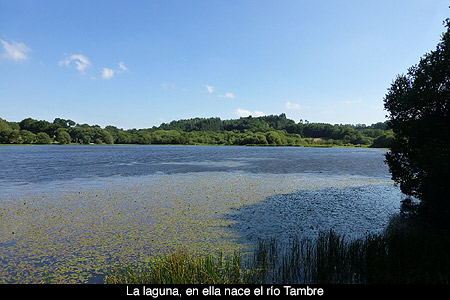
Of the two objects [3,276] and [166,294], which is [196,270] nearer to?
[166,294]

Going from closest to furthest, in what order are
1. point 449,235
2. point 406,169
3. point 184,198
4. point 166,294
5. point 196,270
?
1. point 166,294
2. point 196,270
3. point 449,235
4. point 406,169
5. point 184,198

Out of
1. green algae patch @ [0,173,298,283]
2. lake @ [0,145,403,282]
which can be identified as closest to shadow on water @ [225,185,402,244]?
lake @ [0,145,403,282]

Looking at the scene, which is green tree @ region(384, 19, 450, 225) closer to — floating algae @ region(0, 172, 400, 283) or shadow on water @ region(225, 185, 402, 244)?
shadow on water @ region(225, 185, 402, 244)

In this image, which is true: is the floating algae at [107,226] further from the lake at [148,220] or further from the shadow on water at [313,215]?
the shadow on water at [313,215]

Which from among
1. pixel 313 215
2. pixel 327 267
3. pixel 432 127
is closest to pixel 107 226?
pixel 327 267

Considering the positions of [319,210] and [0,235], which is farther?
[319,210]

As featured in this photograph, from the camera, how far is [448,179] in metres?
15.7

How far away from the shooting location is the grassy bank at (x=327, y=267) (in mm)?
10266

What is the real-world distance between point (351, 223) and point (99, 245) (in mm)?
17342

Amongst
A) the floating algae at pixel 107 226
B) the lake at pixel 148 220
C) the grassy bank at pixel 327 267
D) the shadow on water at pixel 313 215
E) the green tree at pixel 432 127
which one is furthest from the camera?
the shadow on water at pixel 313 215

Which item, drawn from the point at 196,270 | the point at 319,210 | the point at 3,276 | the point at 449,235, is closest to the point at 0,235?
the point at 3,276

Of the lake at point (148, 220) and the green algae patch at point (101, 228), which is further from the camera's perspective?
the lake at point (148, 220)

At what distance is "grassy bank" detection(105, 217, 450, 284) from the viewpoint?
33.7 feet

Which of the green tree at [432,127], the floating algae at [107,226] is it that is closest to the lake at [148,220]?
the floating algae at [107,226]
